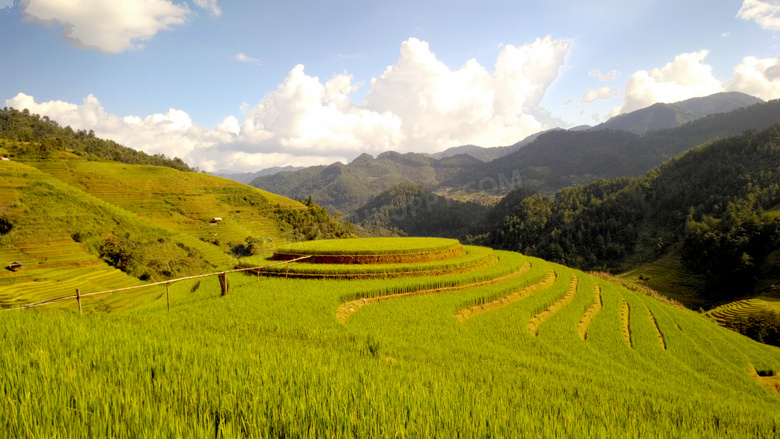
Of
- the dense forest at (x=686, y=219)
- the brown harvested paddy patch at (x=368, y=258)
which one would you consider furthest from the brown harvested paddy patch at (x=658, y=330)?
the dense forest at (x=686, y=219)

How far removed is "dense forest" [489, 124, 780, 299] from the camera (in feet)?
160

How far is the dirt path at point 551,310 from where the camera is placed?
43.8 feet

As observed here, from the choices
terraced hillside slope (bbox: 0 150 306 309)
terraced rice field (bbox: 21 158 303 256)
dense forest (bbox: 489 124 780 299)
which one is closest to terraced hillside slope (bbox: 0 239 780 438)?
terraced hillside slope (bbox: 0 150 306 309)

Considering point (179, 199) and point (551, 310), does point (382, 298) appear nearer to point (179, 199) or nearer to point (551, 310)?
point (551, 310)

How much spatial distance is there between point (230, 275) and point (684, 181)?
123 meters

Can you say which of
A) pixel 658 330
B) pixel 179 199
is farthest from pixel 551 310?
pixel 179 199

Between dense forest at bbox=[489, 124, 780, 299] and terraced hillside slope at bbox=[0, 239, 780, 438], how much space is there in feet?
168

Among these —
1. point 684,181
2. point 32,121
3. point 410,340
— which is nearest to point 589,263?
point 684,181

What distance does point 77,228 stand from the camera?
2331 cm

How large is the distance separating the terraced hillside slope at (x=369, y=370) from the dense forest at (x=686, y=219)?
51138 millimetres

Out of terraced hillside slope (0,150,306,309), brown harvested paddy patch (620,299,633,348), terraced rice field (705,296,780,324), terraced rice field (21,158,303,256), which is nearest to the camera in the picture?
brown harvested paddy patch (620,299,633,348)

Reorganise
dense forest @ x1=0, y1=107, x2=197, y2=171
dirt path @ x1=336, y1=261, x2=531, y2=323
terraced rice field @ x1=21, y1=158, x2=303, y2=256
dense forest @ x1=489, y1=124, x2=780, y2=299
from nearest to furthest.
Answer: dirt path @ x1=336, y1=261, x2=531, y2=323, terraced rice field @ x1=21, y1=158, x2=303, y2=256, dense forest @ x1=489, y1=124, x2=780, y2=299, dense forest @ x1=0, y1=107, x2=197, y2=171

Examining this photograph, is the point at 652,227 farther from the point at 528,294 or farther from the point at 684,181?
the point at 528,294

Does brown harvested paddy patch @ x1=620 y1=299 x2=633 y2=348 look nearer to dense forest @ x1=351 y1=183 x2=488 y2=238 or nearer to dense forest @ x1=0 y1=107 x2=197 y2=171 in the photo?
dense forest @ x1=0 y1=107 x2=197 y2=171
